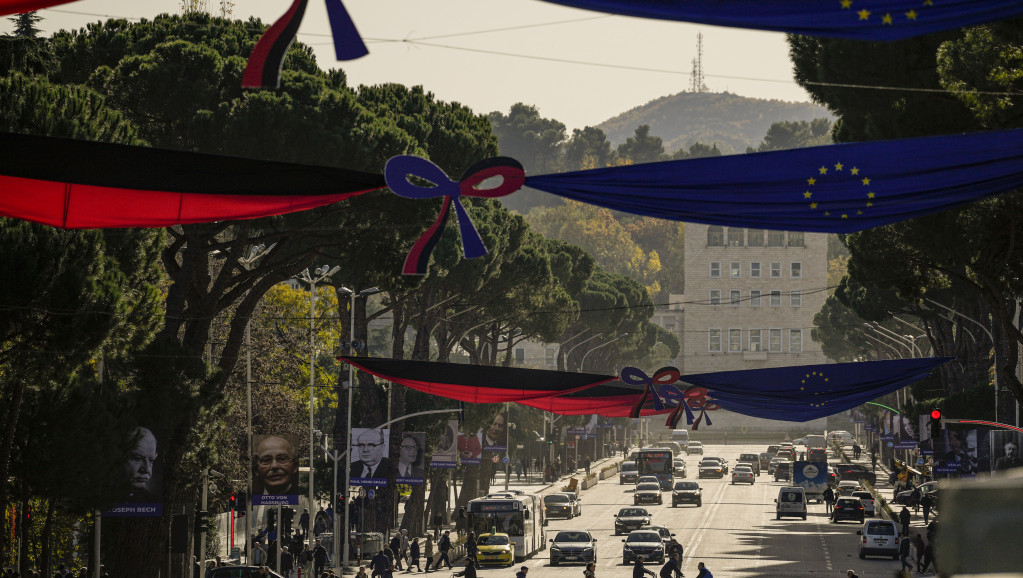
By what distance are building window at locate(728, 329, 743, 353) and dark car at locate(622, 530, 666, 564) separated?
381ft

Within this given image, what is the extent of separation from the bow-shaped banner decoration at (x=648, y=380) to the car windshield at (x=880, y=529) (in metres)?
18.6

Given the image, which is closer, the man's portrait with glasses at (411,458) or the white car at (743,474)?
the man's portrait with glasses at (411,458)

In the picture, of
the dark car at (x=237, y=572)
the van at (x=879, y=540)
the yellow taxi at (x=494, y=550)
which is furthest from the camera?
the yellow taxi at (x=494, y=550)

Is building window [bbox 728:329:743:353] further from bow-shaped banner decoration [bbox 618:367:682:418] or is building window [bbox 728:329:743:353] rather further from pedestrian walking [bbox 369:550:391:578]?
bow-shaped banner decoration [bbox 618:367:682:418]

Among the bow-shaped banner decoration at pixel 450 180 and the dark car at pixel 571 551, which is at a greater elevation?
the bow-shaped banner decoration at pixel 450 180

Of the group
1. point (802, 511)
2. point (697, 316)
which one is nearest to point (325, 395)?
point (802, 511)

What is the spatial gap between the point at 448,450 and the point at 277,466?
57.5ft

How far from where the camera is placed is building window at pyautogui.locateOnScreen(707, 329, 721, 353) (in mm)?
165875

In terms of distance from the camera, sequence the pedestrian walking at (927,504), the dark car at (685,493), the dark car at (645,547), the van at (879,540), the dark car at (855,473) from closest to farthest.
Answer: the dark car at (645,547)
the van at (879,540)
the pedestrian walking at (927,504)
the dark car at (685,493)
the dark car at (855,473)

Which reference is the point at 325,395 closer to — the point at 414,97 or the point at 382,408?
the point at 382,408

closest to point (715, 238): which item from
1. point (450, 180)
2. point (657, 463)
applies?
point (657, 463)

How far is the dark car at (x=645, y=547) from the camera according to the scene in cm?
4900

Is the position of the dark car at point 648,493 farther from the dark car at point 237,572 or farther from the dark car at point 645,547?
the dark car at point 237,572

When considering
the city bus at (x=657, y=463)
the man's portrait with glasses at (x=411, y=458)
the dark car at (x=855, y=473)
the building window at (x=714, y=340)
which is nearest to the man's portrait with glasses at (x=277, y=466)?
the man's portrait with glasses at (x=411, y=458)
